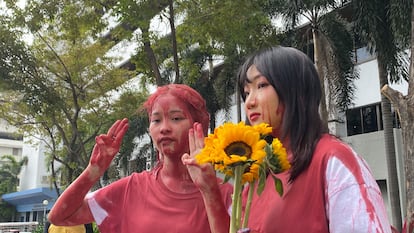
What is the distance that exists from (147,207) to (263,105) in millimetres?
792

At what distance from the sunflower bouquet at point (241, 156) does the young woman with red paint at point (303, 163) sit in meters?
0.09

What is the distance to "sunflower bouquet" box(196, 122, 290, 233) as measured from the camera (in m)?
1.17

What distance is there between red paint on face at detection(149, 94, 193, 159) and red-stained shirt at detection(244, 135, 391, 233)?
65 centimetres

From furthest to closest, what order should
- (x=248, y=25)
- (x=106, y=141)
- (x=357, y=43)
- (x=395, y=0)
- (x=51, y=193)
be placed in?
(x=51, y=193) < (x=357, y=43) < (x=395, y=0) < (x=248, y=25) < (x=106, y=141)

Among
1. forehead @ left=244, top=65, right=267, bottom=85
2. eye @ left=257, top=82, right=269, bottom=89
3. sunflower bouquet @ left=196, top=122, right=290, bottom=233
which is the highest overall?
forehead @ left=244, top=65, right=267, bottom=85

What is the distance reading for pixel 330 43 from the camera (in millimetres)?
10359

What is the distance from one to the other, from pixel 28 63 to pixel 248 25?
17.4ft

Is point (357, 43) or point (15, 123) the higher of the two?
point (357, 43)

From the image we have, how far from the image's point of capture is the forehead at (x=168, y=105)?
1.96 meters

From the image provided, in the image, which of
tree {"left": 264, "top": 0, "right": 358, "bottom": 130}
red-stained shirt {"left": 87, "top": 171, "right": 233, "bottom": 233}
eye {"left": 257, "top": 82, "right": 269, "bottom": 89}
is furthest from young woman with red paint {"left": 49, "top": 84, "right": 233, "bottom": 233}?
tree {"left": 264, "top": 0, "right": 358, "bottom": 130}

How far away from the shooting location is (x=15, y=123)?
42.4ft

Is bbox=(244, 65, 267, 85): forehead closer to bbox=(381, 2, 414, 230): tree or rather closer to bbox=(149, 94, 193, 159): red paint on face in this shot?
bbox=(149, 94, 193, 159): red paint on face

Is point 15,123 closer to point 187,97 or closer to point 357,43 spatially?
point 357,43

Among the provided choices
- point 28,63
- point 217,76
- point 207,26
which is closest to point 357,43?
point 217,76
